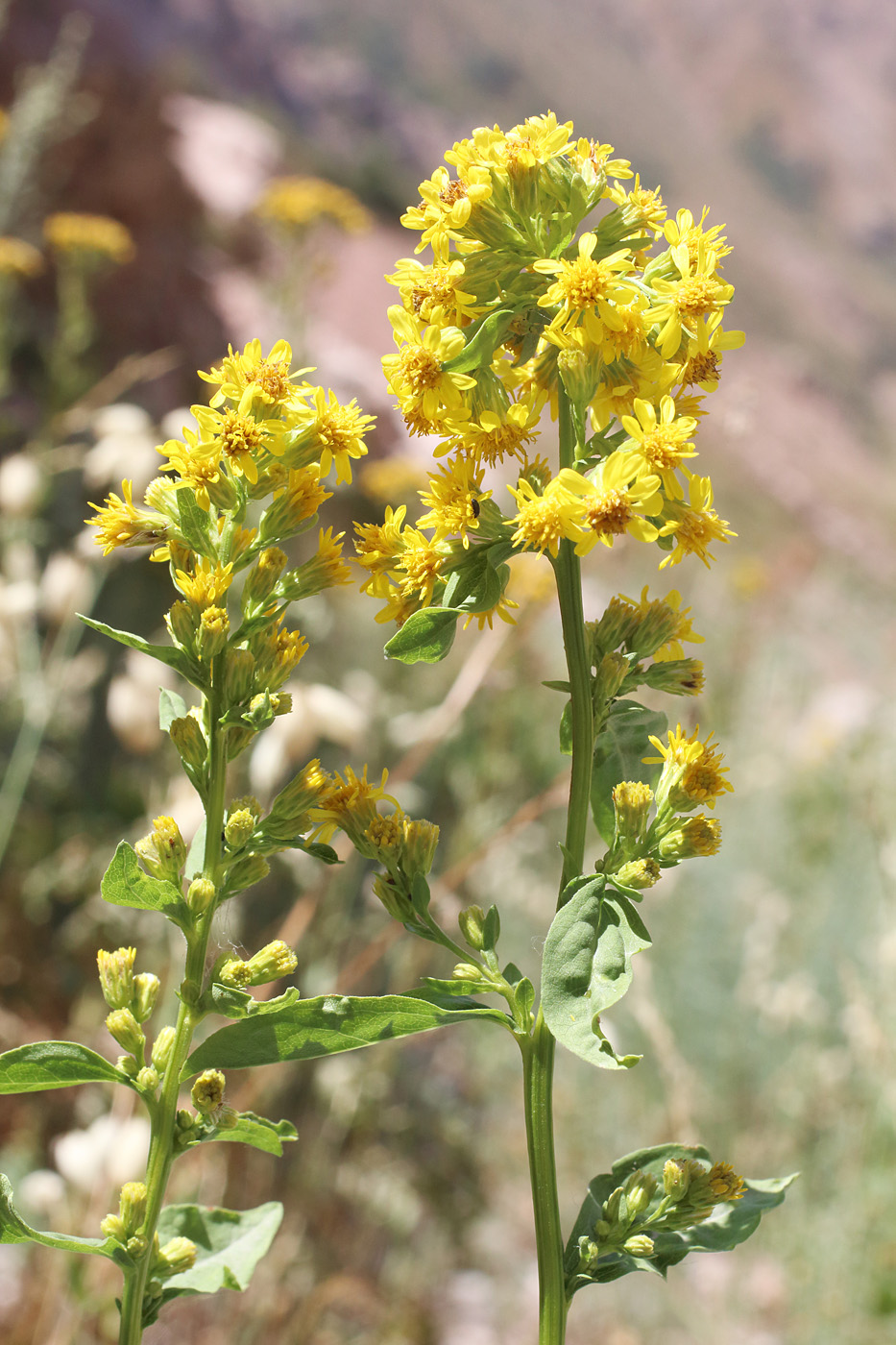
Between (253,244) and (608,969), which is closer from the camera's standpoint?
(608,969)

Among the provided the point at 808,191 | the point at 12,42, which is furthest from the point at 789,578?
the point at 808,191

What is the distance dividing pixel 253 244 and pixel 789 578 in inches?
277

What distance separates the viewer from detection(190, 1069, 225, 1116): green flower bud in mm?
823

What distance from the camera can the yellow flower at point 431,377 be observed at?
881 mm

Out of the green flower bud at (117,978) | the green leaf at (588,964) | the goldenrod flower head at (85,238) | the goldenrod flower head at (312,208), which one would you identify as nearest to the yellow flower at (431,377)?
the green leaf at (588,964)

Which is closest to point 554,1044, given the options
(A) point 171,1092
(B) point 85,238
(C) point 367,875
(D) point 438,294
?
(A) point 171,1092

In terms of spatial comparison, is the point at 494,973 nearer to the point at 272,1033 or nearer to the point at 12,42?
the point at 272,1033

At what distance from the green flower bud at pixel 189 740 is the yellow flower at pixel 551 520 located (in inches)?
13.0

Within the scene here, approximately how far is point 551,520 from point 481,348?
0.57 feet

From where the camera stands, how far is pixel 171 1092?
833mm

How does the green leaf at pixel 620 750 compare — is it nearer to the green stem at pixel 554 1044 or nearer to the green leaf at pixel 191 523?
the green stem at pixel 554 1044

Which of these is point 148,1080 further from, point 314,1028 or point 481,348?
point 481,348

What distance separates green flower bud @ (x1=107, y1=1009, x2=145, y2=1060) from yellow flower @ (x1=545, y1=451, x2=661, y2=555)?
563 mm

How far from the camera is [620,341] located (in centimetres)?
88
